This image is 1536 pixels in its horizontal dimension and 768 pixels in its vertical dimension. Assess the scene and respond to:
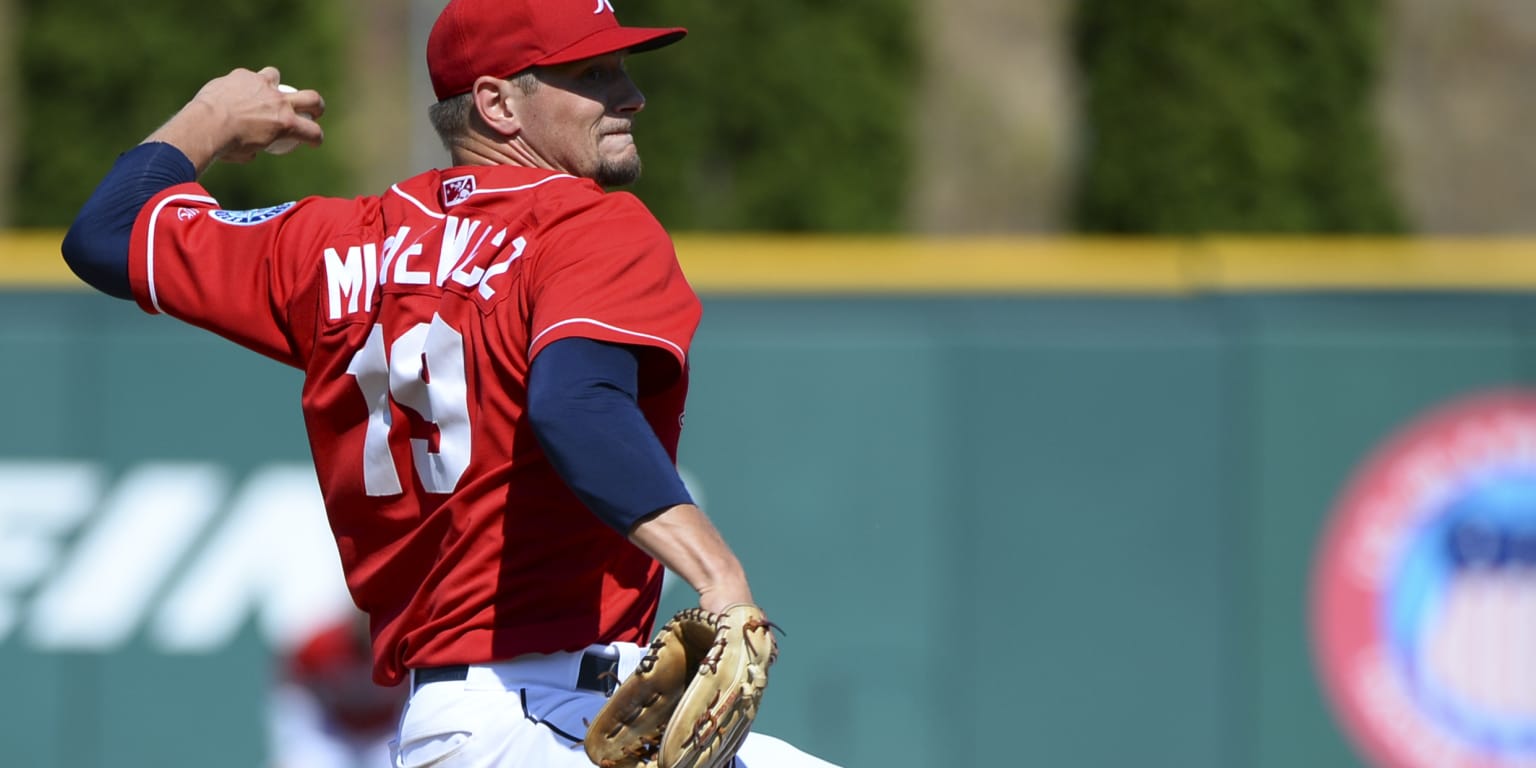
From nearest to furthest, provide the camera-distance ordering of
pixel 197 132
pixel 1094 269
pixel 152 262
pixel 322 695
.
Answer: pixel 152 262
pixel 197 132
pixel 322 695
pixel 1094 269

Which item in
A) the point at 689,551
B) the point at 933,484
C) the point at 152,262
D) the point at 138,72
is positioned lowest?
the point at 933,484

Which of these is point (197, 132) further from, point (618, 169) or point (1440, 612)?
point (1440, 612)

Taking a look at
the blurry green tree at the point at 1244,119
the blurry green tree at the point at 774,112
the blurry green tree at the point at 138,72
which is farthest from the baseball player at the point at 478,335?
the blurry green tree at the point at 1244,119

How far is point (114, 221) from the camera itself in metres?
2.41

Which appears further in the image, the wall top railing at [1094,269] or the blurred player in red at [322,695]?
the wall top railing at [1094,269]

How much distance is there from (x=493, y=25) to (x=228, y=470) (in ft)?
12.8

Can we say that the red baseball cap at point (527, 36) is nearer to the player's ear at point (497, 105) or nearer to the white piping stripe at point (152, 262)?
the player's ear at point (497, 105)

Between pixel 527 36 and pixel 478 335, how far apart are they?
0.40 meters

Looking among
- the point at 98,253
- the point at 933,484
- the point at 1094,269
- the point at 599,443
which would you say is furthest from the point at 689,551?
the point at 1094,269

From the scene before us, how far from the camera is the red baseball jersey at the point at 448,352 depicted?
7.01ft

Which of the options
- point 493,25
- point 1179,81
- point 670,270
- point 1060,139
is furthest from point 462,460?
point 1060,139

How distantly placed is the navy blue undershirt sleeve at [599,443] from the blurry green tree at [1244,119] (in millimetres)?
7978

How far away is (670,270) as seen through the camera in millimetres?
2125

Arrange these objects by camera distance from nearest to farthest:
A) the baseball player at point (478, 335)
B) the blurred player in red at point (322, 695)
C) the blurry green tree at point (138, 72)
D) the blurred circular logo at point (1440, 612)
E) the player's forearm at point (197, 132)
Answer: the baseball player at point (478, 335)
the player's forearm at point (197, 132)
the blurred player in red at point (322, 695)
the blurred circular logo at point (1440, 612)
the blurry green tree at point (138, 72)
